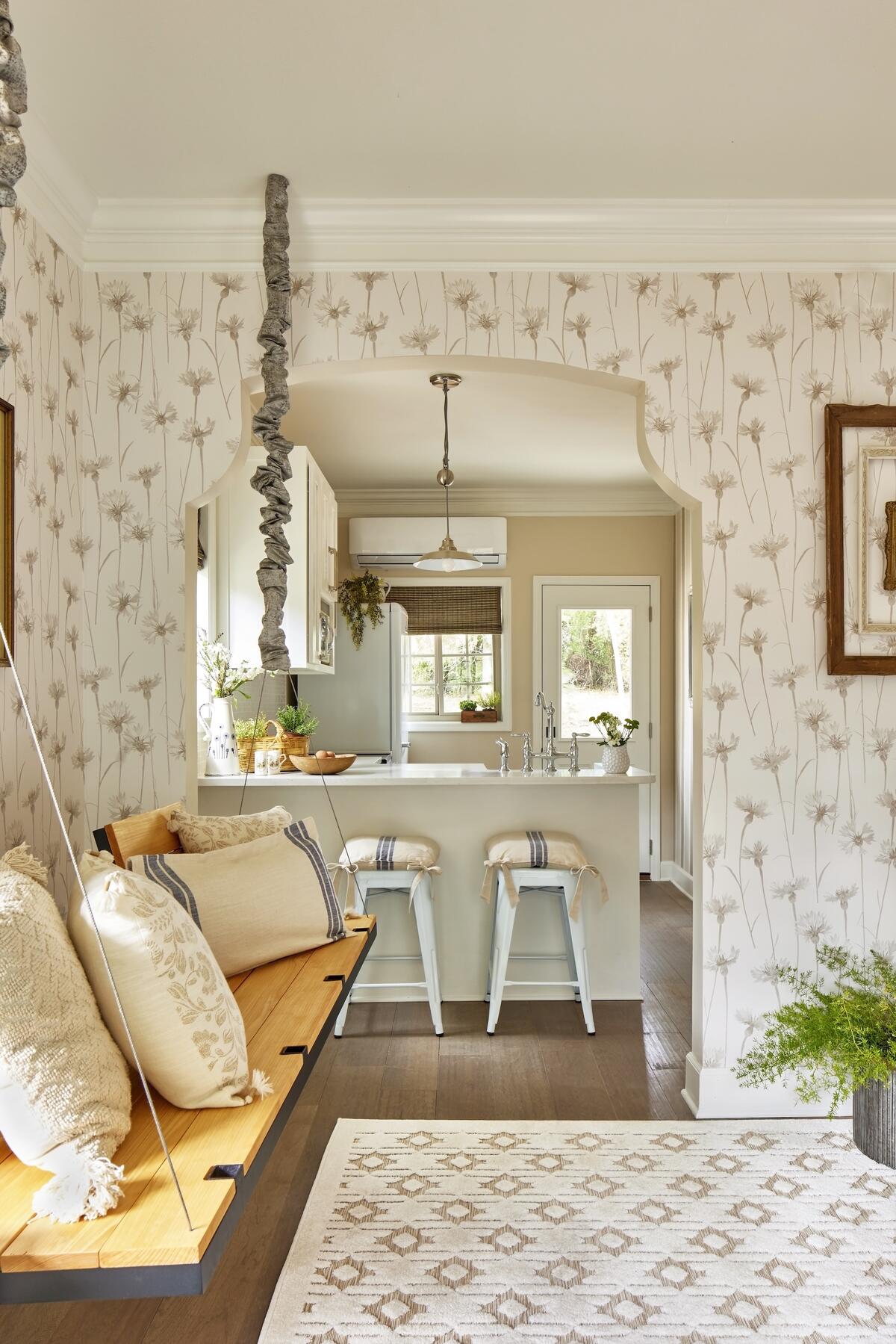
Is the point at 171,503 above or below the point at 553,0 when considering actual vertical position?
below

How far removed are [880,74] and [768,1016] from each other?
256 cm

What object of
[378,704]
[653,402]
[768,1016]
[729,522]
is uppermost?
[653,402]

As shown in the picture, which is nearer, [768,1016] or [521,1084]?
[768,1016]

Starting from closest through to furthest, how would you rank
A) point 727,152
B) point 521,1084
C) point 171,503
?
point 727,152, point 171,503, point 521,1084

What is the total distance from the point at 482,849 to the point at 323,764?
75 cm

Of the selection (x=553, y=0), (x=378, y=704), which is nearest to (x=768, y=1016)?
(x=553, y=0)

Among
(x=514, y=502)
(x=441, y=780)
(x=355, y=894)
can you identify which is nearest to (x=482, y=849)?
(x=441, y=780)

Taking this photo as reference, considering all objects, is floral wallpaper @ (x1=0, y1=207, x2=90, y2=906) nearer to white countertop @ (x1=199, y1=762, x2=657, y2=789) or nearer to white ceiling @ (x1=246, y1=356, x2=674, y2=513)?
white ceiling @ (x1=246, y1=356, x2=674, y2=513)

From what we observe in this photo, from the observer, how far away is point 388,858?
11.9 feet

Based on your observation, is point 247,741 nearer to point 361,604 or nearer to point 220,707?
point 220,707

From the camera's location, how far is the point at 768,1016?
294 cm

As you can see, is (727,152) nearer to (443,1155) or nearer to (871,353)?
(871,353)

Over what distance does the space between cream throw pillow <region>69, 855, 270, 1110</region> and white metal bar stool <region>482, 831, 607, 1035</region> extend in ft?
6.83

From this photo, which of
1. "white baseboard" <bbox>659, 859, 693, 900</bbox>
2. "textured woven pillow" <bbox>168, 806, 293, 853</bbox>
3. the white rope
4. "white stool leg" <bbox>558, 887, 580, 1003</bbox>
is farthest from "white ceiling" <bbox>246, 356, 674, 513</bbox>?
"white baseboard" <bbox>659, 859, 693, 900</bbox>
